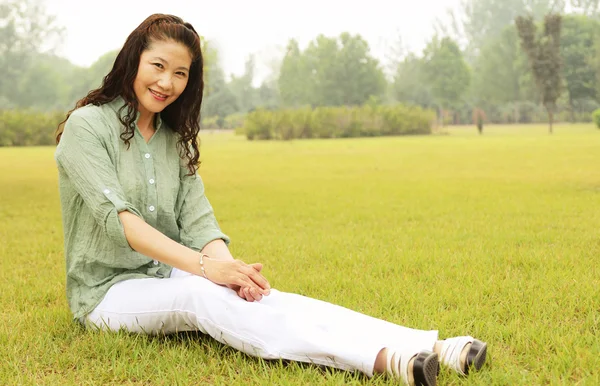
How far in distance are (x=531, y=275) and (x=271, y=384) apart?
86.6 inches

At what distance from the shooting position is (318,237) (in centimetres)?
550

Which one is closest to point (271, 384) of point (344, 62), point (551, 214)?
point (551, 214)

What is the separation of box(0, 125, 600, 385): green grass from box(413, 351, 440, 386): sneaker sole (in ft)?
0.47

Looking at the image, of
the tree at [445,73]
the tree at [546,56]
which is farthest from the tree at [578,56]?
the tree at [546,56]

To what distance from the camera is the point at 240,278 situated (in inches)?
90.8

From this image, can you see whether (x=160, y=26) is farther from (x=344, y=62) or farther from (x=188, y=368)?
(x=344, y=62)

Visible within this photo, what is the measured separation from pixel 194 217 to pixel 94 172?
1.85ft

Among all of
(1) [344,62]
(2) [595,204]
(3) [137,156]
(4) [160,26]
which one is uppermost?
(1) [344,62]

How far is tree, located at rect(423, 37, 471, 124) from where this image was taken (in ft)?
154

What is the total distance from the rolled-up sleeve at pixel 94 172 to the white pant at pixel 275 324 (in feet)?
0.86

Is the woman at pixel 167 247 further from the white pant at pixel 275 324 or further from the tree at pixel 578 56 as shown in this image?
the tree at pixel 578 56

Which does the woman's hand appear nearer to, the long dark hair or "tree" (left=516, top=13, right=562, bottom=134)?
the long dark hair

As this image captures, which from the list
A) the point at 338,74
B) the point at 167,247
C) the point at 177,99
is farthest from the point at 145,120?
the point at 338,74

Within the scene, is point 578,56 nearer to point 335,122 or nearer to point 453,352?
point 335,122
